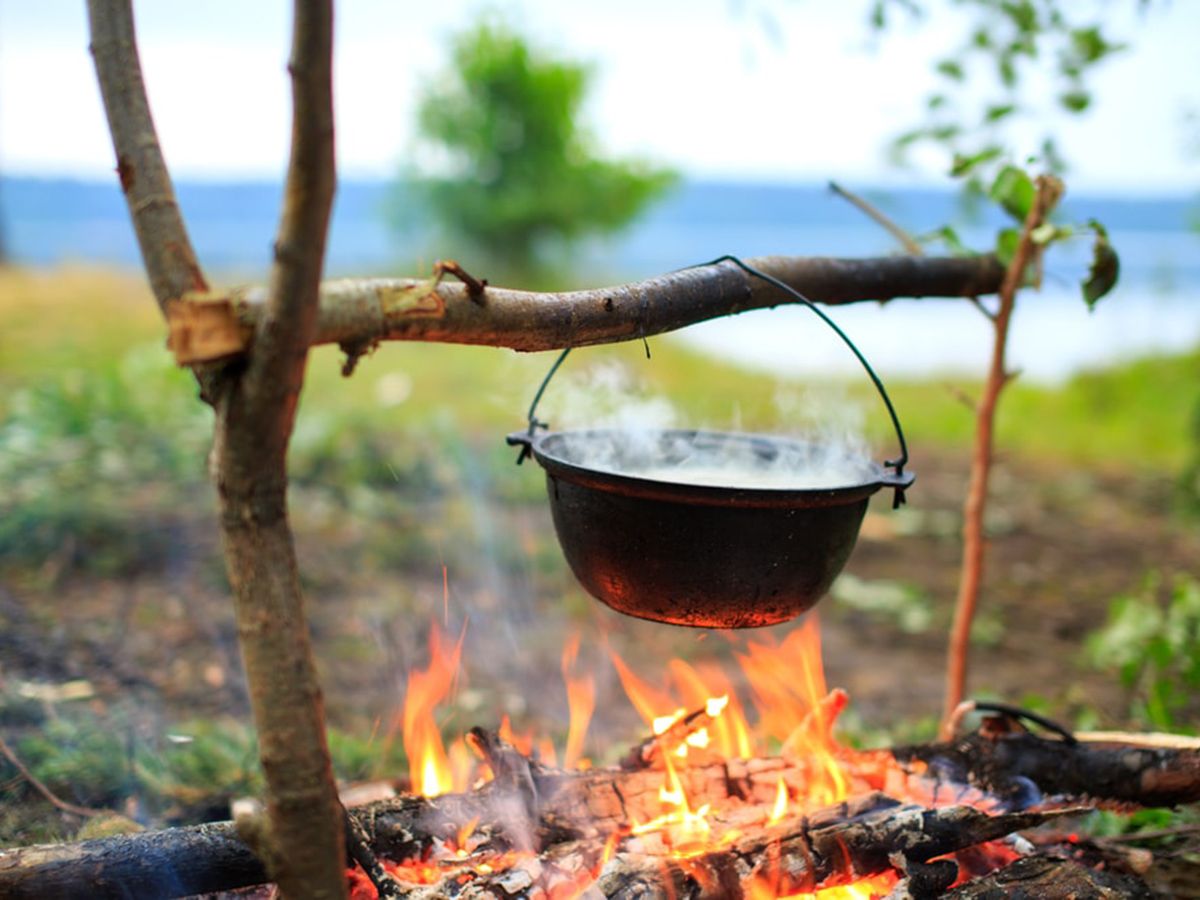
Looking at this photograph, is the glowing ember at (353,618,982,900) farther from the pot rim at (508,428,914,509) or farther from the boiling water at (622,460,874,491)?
the pot rim at (508,428,914,509)

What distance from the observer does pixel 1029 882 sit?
2.30m

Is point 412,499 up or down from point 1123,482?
up

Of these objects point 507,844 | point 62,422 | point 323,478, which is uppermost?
point 62,422

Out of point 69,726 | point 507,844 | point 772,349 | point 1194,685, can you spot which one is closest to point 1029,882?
point 507,844

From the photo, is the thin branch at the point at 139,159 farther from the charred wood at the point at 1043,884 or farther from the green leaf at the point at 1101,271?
the green leaf at the point at 1101,271

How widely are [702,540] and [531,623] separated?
358 cm

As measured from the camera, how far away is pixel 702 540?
2.17 m

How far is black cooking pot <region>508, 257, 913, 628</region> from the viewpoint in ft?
6.95

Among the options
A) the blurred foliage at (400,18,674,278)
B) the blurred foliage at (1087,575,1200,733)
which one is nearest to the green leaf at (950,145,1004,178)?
the blurred foliage at (1087,575,1200,733)

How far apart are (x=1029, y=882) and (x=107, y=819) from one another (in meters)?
2.54

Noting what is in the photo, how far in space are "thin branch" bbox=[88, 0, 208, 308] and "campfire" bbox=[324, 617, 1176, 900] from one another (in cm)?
141

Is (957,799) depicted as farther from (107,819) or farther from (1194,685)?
(107,819)

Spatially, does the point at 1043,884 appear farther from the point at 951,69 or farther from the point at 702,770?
the point at 951,69

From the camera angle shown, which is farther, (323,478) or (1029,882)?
(323,478)
